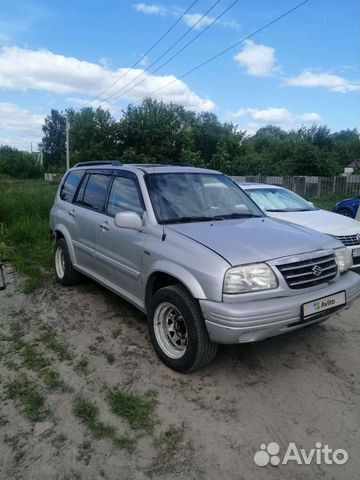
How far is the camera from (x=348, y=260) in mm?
3879

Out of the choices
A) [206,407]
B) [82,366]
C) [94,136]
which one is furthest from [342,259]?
[94,136]

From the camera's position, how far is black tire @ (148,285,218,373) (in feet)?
10.5

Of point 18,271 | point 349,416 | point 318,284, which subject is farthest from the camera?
point 18,271

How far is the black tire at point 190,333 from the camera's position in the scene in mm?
3211

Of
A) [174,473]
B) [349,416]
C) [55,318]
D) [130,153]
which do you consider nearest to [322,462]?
[349,416]

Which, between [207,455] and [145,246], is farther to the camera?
[145,246]

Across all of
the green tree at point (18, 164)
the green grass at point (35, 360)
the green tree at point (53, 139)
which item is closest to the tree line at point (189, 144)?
the green tree at point (18, 164)

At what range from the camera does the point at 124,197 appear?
4.43 m

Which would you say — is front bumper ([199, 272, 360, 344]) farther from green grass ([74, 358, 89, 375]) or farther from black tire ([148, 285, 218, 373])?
green grass ([74, 358, 89, 375])

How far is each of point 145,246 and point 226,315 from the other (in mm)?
1184

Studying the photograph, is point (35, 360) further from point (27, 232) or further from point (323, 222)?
point (27, 232)

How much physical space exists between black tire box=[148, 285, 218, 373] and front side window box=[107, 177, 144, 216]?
102 cm

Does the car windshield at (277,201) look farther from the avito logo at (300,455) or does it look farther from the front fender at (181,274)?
the avito logo at (300,455)

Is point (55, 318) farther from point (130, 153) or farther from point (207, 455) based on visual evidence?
point (130, 153)
